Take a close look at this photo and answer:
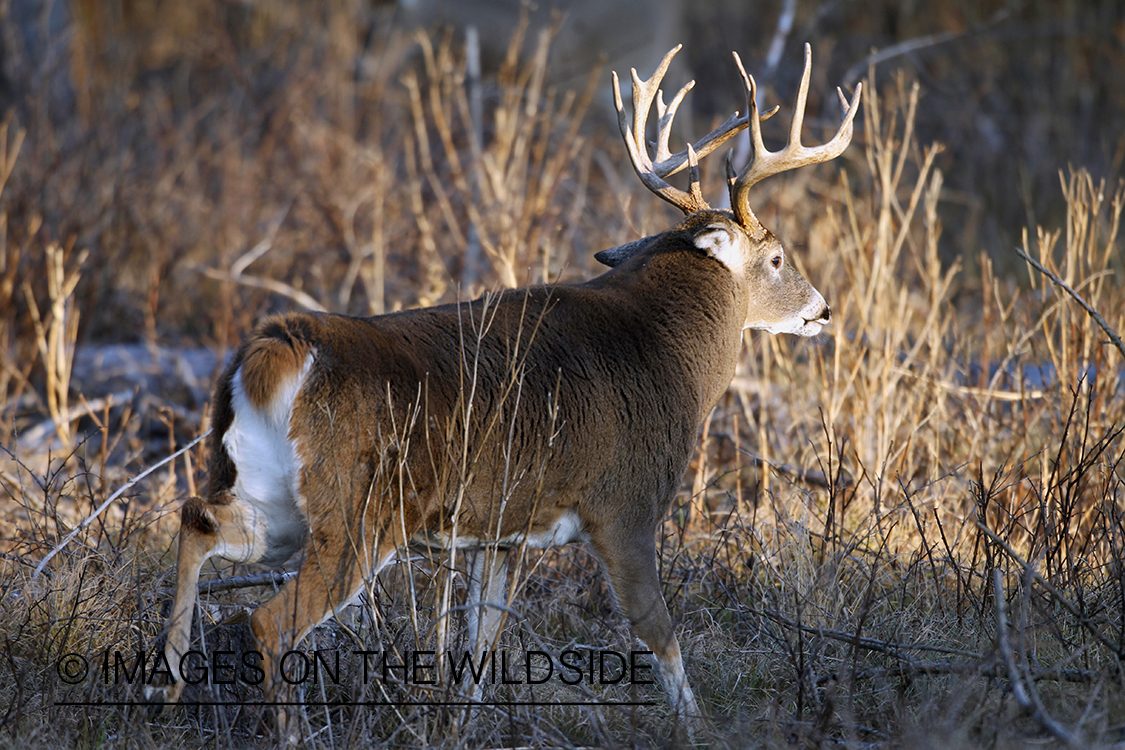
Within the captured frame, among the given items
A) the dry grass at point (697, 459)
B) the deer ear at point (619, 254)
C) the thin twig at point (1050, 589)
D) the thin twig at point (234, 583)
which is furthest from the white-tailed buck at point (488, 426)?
the thin twig at point (1050, 589)

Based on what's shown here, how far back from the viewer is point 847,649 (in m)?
3.68

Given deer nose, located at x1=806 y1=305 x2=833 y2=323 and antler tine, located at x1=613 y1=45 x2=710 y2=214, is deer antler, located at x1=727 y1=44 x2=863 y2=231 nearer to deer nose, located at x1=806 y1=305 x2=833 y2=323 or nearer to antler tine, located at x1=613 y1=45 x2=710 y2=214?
antler tine, located at x1=613 y1=45 x2=710 y2=214

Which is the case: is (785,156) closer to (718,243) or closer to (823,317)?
(718,243)

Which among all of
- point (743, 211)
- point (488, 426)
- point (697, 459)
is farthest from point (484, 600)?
point (697, 459)

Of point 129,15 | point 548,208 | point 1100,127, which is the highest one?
point 129,15

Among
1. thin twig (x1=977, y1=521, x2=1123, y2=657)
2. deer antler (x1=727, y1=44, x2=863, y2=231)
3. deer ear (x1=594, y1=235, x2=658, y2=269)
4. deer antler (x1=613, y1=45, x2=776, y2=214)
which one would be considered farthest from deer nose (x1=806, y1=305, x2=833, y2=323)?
thin twig (x1=977, y1=521, x2=1123, y2=657)

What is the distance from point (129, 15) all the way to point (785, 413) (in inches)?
480

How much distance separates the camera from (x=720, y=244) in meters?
4.05

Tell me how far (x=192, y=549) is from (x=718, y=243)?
7.14 feet

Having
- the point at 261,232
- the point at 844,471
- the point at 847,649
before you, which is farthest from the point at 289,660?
the point at 261,232

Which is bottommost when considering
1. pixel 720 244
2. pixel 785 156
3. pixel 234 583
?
pixel 234 583

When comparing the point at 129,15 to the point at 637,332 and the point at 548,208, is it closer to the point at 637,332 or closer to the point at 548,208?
the point at 548,208

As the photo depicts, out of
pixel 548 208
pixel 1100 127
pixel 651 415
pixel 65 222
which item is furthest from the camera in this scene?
pixel 1100 127

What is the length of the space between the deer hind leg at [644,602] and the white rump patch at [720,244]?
1164 mm
